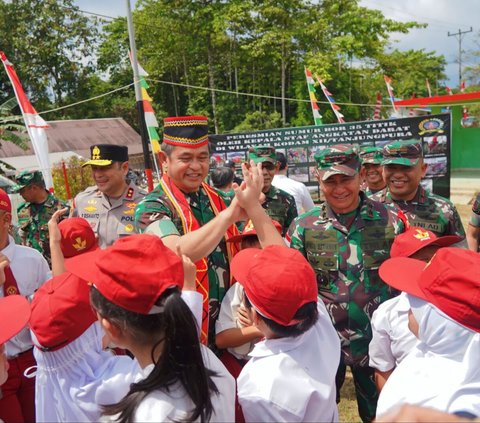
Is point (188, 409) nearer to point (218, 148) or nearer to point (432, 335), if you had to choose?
point (432, 335)

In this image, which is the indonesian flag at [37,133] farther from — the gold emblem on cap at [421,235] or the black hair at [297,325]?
the black hair at [297,325]

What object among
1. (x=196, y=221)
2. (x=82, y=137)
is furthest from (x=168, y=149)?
(x=82, y=137)

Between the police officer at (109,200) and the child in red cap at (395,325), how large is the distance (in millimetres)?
2316

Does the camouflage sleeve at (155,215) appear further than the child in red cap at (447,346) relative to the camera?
Yes

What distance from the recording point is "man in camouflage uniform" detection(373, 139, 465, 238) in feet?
10.8

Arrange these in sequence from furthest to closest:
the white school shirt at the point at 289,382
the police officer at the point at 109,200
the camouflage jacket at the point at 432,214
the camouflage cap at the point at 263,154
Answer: the camouflage cap at the point at 263,154 < the police officer at the point at 109,200 < the camouflage jacket at the point at 432,214 < the white school shirt at the point at 289,382

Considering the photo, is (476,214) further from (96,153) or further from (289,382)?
(96,153)

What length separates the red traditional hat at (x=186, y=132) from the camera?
2.44 m

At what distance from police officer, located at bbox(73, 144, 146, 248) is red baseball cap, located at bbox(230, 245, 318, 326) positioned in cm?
241

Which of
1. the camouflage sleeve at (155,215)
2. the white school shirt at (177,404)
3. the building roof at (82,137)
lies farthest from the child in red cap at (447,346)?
the building roof at (82,137)

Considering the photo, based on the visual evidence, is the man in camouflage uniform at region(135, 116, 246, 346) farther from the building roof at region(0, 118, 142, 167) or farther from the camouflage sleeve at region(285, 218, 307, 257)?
the building roof at region(0, 118, 142, 167)

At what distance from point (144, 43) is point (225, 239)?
94.6ft

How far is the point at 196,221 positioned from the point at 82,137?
26.3 meters

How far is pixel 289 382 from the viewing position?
60.6 inches
